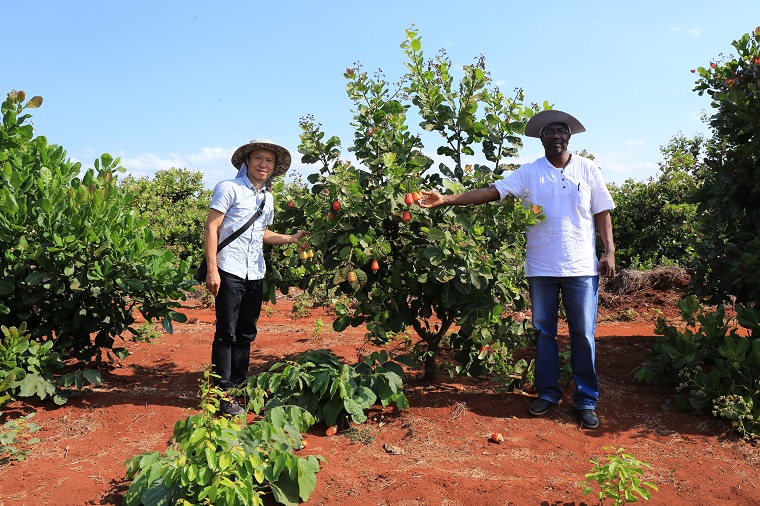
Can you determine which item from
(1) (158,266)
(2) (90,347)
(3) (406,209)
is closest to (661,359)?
(3) (406,209)

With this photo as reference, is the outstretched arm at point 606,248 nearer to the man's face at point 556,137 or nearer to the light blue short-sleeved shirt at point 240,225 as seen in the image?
the man's face at point 556,137

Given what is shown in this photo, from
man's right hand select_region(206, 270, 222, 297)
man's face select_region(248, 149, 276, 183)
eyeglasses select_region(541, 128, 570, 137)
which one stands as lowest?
man's right hand select_region(206, 270, 222, 297)

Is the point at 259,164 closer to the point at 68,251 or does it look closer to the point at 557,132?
the point at 68,251

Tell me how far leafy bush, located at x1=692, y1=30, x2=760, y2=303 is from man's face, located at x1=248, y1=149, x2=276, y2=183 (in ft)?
10.9

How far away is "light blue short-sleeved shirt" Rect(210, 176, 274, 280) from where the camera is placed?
398cm

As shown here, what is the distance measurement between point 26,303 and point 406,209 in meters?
2.71

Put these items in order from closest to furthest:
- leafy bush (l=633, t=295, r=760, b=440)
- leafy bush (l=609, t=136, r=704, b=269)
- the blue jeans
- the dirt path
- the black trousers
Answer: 1. the dirt path
2. leafy bush (l=633, t=295, r=760, b=440)
3. the blue jeans
4. the black trousers
5. leafy bush (l=609, t=136, r=704, b=269)

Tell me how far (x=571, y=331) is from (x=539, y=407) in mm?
536

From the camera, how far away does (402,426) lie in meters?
3.87

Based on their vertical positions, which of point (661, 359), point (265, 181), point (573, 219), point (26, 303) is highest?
point (265, 181)

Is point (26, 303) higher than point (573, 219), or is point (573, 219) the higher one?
point (573, 219)

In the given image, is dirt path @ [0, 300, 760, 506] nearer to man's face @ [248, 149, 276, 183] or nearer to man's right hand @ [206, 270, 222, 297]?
man's right hand @ [206, 270, 222, 297]

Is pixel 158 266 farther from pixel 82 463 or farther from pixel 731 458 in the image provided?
pixel 731 458

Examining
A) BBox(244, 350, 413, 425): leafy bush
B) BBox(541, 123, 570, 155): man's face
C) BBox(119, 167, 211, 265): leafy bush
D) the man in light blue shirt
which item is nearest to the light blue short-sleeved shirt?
the man in light blue shirt
